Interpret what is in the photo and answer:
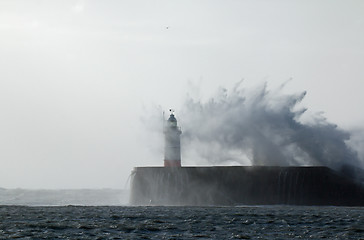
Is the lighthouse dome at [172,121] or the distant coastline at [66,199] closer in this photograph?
the lighthouse dome at [172,121]

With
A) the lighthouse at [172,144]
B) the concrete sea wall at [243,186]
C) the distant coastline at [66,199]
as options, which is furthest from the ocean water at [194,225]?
the distant coastline at [66,199]

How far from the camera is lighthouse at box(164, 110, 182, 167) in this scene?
44719 mm

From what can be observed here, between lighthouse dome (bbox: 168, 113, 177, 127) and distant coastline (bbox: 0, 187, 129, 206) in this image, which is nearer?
lighthouse dome (bbox: 168, 113, 177, 127)

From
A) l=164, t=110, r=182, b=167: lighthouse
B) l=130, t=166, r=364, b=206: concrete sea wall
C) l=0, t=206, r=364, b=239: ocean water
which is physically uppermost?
l=164, t=110, r=182, b=167: lighthouse

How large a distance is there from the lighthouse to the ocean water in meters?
11.4

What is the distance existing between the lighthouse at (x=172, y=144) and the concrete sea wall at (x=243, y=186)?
170 cm

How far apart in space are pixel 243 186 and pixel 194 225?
1424 cm

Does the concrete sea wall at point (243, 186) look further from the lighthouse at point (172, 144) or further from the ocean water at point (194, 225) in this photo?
the ocean water at point (194, 225)

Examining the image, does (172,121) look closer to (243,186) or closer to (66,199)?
(243,186)

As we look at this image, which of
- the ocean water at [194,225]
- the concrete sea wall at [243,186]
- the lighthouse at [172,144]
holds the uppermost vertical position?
the lighthouse at [172,144]

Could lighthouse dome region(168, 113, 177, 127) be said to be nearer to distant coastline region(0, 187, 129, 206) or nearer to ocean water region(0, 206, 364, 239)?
distant coastline region(0, 187, 129, 206)

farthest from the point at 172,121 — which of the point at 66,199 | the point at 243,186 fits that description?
the point at 66,199

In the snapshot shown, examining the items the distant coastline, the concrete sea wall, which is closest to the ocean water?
the concrete sea wall

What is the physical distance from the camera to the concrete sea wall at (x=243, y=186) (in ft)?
122
